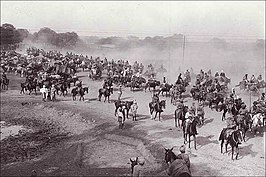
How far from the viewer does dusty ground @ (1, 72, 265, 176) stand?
46.6 ft

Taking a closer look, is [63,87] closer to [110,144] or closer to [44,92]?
[44,92]

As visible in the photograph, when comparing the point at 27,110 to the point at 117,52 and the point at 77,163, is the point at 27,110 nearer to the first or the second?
the point at 77,163

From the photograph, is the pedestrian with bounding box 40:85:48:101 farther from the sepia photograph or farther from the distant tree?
the distant tree

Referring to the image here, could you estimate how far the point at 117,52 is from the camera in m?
86.0

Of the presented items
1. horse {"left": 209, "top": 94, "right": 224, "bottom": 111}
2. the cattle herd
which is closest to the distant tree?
the cattle herd

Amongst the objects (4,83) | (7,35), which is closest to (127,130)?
(4,83)

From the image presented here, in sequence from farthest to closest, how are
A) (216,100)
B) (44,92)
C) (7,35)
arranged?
(7,35) < (44,92) < (216,100)

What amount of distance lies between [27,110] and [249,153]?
16997mm

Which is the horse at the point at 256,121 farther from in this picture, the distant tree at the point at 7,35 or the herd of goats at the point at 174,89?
the distant tree at the point at 7,35

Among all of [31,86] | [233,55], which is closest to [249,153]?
[31,86]

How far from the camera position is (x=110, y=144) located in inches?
694

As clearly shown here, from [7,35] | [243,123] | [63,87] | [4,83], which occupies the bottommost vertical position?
[243,123]

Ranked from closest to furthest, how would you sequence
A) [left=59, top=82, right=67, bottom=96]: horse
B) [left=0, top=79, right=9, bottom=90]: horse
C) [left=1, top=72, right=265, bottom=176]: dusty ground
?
[left=1, top=72, right=265, bottom=176]: dusty ground, [left=59, top=82, right=67, bottom=96]: horse, [left=0, top=79, right=9, bottom=90]: horse

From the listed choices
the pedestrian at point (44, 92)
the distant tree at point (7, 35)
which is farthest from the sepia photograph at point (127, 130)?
the distant tree at point (7, 35)
